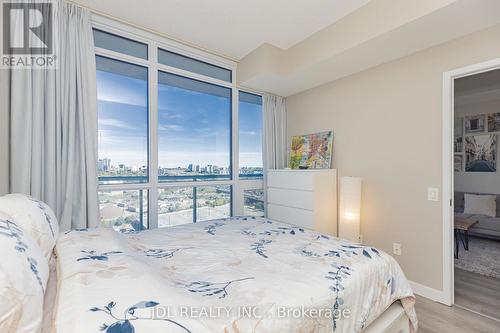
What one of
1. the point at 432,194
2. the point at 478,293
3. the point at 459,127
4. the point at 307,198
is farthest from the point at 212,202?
the point at 459,127

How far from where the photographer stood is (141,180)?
266 cm

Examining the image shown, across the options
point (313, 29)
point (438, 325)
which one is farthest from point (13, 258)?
point (313, 29)

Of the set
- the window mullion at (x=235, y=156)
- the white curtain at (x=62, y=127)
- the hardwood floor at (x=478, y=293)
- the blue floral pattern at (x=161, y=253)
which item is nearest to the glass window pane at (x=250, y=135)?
the window mullion at (x=235, y=156)

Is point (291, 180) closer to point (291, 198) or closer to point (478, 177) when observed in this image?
point (291, 198)

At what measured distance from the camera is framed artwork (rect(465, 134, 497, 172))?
167 inches

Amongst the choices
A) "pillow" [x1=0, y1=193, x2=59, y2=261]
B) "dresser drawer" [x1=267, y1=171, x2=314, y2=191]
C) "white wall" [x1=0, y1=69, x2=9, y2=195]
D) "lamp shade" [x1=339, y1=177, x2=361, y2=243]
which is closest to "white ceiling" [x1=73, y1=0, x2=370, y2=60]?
"white wall" [x1=0, y1=69, x2=9, y2=195]

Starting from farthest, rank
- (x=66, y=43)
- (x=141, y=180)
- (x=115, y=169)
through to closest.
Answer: (x=141, y=180), (x=115, y=169), (x=66, y=43)

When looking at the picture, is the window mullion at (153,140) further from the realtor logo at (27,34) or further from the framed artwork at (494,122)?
the framed artwork at (494,122)

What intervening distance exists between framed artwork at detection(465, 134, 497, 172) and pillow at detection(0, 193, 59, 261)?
20.2 feet

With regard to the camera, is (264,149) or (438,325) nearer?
(438,325)

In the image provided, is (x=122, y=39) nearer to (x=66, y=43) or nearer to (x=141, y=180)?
(x=66, y=43)

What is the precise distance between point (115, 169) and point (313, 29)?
2631 mm

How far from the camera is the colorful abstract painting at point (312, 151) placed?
3.21m

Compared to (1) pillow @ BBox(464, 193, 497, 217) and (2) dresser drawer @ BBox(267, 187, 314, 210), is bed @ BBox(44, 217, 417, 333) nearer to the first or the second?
(2) dresser drawer @ BBox(267, 187, 314, 210)
